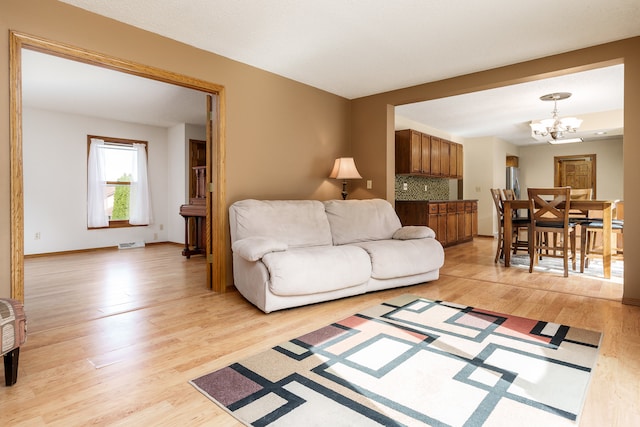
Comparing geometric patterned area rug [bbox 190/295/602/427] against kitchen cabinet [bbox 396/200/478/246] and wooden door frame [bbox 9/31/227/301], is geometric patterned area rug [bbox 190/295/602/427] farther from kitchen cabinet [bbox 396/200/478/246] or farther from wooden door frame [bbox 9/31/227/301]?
kitchen cabinet [bbox 396/200/478/246]

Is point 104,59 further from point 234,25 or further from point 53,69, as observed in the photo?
point 53,69

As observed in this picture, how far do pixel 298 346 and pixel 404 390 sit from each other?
0.75m

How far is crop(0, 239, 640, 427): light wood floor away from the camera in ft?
5.26

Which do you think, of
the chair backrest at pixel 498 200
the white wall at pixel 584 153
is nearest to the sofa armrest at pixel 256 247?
the chair backrest at pixel 498 200

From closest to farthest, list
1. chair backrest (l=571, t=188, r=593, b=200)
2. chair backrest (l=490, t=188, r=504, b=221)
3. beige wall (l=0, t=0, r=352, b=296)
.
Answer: beige wall (l=0, t=0, r=352, b=296) < chair backrest (l=490, t=188, r=504, b=221) < chair backrest (l=571, t=188, r=593, b=200)

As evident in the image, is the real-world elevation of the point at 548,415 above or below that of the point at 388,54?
below

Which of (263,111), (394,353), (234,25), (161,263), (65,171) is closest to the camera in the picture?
(394,353)

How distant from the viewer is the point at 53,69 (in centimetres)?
404

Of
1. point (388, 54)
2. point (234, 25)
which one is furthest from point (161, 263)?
point (388, 54)

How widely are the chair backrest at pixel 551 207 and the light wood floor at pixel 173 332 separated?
659 mm

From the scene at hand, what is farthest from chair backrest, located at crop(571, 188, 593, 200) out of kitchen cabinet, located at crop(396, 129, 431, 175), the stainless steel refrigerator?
the stainless steel refrigerator

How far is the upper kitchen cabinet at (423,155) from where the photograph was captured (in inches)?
244

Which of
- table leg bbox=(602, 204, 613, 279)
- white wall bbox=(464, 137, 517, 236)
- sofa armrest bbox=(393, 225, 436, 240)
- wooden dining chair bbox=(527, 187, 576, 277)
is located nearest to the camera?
sofa armrest bbox=(393, 225, 436, 240)

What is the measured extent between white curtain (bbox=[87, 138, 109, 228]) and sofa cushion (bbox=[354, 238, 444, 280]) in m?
5.18
